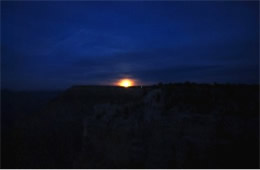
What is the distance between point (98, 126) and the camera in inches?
414

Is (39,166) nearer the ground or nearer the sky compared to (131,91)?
nearer the ground

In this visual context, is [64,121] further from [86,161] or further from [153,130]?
[153,130]

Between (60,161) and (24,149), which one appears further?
(24,149)

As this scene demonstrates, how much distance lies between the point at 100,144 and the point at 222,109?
7.33m

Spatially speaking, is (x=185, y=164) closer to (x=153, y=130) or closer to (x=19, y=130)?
(x=153, y=130)

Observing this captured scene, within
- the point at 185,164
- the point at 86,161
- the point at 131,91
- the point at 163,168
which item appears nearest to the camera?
the point at 185,164

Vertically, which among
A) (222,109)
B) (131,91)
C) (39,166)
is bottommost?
(39,166)

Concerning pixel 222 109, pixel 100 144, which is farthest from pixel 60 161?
pixel 222 109

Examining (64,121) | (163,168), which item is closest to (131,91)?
(64,121)

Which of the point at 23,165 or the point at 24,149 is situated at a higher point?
the point at 24,149

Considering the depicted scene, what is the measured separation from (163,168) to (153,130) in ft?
5.94

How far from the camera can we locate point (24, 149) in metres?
14.3

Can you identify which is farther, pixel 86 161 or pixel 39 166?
pixel 39 166

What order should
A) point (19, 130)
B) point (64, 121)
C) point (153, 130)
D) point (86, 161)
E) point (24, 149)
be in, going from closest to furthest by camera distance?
point (153, 130), point (86, 161), point (24, 149), point (19, 130), point (64, 121)
